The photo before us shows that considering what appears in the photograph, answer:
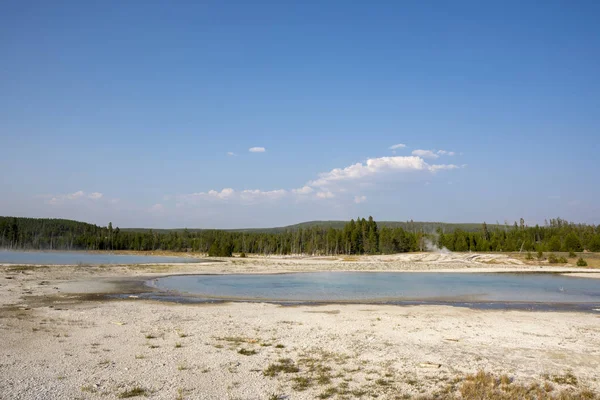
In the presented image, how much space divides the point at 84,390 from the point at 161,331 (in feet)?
23.2

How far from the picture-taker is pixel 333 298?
3097 cm

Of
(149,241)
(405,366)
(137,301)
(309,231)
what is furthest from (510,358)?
(149,241)

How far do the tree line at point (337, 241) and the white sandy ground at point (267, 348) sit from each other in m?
89.2

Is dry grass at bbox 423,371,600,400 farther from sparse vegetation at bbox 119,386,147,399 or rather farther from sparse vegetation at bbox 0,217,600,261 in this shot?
sparse vegetation at bbox 0,217,600,261

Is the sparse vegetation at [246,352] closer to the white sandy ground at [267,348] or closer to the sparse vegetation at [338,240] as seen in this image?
the white sandy ground at [267,348]

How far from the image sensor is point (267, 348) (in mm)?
14477

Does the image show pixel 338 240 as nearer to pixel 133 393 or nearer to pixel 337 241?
pixel 337 241

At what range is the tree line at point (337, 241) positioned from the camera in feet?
402

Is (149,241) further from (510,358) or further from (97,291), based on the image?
(510,358)

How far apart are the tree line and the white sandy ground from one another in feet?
293

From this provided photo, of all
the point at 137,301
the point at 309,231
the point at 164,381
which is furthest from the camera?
the point at 309,231

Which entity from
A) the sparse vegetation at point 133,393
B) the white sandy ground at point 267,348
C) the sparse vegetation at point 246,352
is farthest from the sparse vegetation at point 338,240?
the sparse vegetation at point 133,393

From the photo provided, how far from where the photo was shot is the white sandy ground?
1052 cm

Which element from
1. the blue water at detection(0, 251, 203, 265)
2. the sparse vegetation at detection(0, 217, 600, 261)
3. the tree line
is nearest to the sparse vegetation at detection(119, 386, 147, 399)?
the blue water at detection(0, 251, 203, 265)
